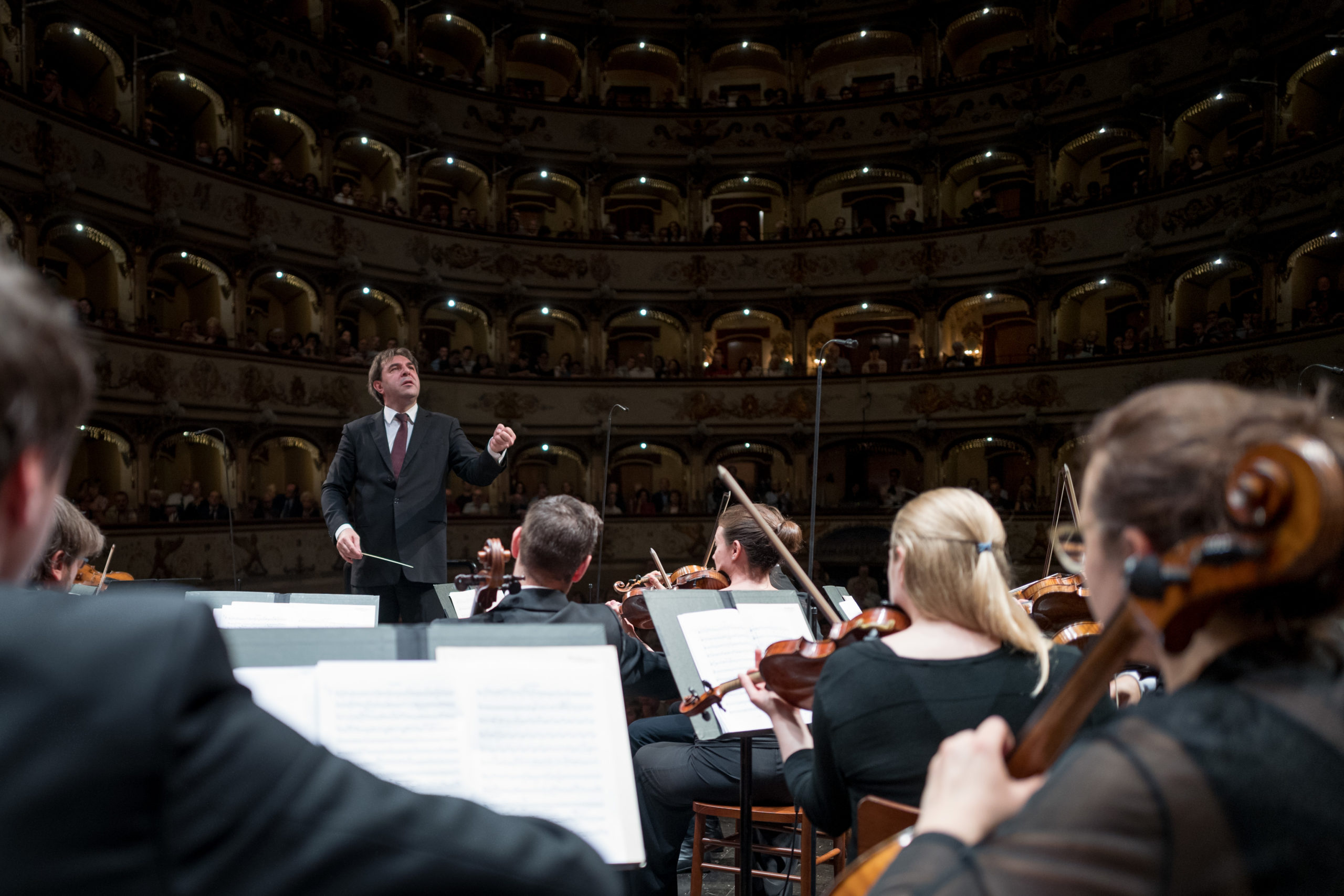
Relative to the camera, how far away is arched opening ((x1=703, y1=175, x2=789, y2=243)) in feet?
76.7

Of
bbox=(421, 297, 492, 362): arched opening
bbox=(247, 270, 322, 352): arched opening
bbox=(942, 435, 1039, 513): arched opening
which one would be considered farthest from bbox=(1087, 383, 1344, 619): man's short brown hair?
bbox=(942, 435, 1039, 513): arched opening

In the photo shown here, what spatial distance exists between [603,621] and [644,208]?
23.6m

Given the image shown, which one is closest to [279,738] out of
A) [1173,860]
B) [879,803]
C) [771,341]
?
[1173,860]

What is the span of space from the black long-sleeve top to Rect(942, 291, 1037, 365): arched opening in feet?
73.9

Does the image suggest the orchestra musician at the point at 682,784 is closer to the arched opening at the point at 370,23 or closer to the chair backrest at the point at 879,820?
the chair backrest at the point at 879,820

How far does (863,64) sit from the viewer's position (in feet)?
79.6

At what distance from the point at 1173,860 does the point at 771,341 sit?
2433 centimetres

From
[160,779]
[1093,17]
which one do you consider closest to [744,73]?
[1093,17]

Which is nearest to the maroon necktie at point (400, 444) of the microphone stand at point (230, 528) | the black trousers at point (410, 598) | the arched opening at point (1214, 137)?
the black trousers at point (410, 598)

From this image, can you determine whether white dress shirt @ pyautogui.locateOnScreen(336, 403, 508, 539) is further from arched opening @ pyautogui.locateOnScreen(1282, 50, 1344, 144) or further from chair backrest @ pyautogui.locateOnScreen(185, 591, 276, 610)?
arched opening @ pyautogui.locateOnScreen(1282, 50, 1344, 144)

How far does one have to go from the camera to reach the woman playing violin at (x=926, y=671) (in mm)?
2242

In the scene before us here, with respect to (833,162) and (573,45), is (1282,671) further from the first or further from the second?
(573,45)

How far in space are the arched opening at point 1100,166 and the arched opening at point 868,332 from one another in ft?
15.7

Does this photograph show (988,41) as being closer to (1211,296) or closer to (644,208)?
(1211,296)
